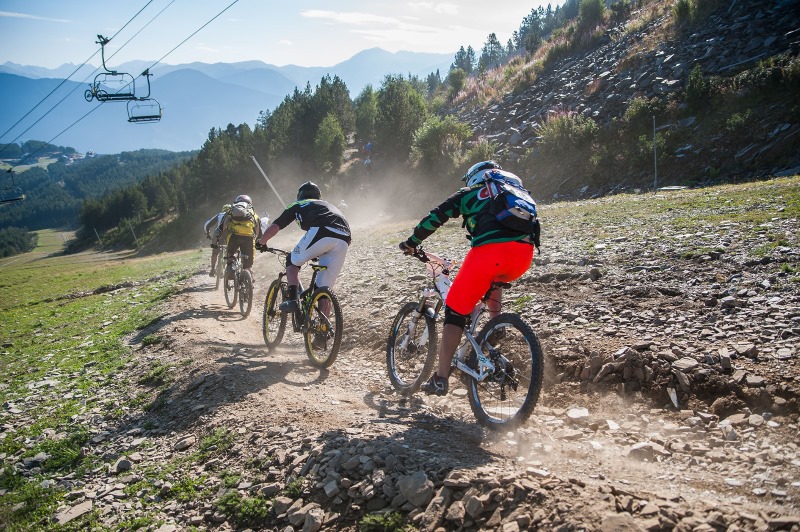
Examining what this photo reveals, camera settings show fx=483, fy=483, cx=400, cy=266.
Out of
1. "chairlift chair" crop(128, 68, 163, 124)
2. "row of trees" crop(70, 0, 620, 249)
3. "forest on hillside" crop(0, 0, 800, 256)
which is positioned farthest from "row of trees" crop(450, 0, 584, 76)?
"chairlift chair" crop(128, 68, 163, 124)

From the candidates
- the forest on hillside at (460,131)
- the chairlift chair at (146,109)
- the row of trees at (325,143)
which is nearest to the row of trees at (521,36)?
the row of trees at (325,143)

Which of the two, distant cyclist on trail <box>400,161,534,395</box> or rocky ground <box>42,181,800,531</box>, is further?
distant cyclist on trail <box>400,161,534,395</box>

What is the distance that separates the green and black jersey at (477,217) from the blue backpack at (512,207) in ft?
0.21

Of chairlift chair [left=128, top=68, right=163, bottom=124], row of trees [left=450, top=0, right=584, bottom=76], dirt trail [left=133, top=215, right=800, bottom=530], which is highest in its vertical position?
row of trees [left=450, top=0, right=584, bottom=76]

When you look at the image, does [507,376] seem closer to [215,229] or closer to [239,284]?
[239,284]

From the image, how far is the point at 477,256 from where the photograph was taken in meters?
5.18

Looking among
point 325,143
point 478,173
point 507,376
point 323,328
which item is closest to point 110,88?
point 323,328

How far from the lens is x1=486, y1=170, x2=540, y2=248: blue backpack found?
497 centimetres

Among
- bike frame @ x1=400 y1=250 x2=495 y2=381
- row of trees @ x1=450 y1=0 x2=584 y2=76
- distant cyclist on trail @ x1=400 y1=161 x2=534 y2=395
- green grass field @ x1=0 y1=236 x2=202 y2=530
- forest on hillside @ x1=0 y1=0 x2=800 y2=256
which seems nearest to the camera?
distant cyclist on trail @ x1=400 y1=161 x2=534 y2=395

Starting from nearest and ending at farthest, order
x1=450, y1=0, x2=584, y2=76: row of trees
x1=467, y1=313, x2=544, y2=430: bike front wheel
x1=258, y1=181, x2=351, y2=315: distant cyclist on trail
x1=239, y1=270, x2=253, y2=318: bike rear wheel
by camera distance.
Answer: x1=467, y1=313, x2=544, y2=430: bike front wheel, x1=258, y1=181, x2=351, y2=315: distant cyclist on trail, x1=239, y1=270, x2=253, y2=318: bike rear wheel, x1=450, y1=0, x2=584, y2=76: row of trees

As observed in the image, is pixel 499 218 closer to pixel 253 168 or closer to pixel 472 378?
pixel 472 378

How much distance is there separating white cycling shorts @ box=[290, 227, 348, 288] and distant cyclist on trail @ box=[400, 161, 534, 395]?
3080 millimetres

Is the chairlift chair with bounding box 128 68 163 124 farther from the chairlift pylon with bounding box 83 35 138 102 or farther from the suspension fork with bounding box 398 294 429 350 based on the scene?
the suspension fork with bounding box 398 294 429 350

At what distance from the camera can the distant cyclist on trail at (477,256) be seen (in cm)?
508
